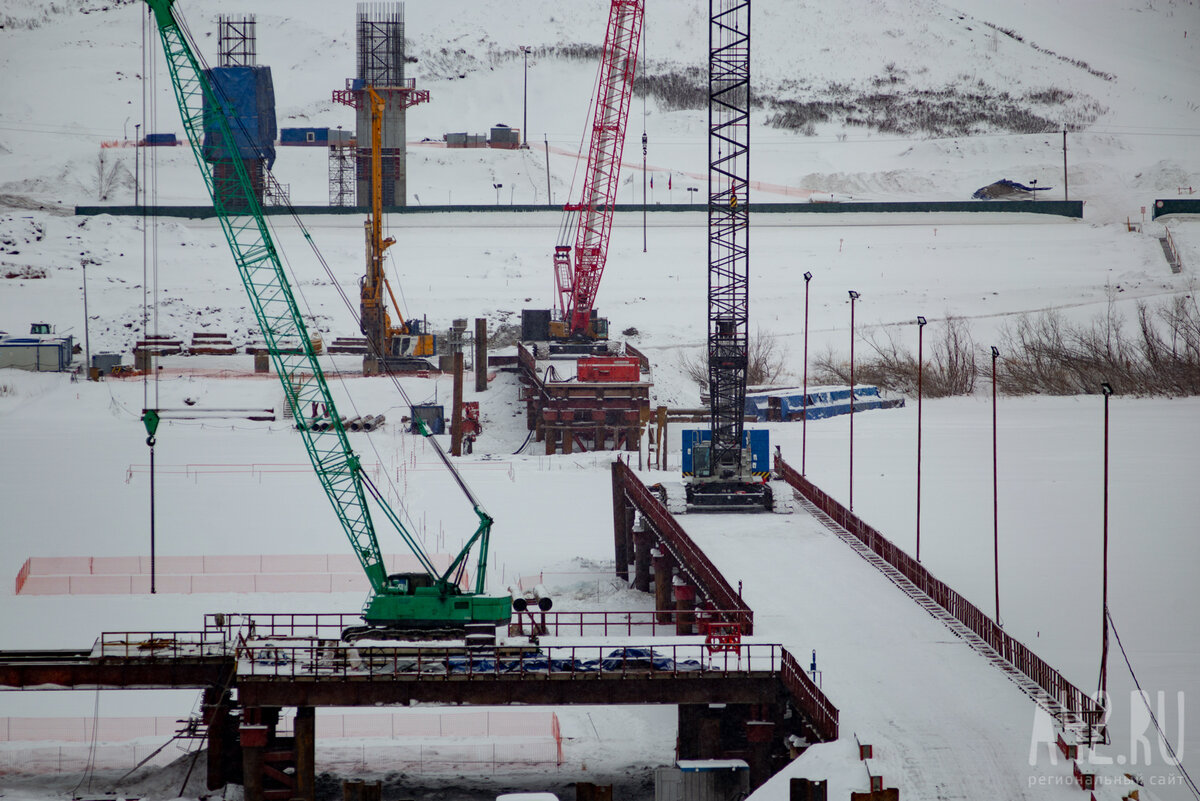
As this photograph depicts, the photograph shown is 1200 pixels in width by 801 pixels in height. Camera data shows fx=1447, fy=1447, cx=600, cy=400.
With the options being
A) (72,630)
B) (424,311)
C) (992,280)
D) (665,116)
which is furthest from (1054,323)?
(665,116)

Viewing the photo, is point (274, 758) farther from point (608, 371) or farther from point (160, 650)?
point (608, 371)

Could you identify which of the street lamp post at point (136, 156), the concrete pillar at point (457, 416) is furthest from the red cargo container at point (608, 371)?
the street lamp post at point (136, 156)

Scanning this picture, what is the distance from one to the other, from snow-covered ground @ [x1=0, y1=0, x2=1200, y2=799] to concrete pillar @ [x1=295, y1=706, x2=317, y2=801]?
339cm

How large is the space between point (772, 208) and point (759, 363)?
32.5 metres

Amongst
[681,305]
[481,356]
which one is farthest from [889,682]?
[681,305]

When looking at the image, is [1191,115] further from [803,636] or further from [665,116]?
[803,636]

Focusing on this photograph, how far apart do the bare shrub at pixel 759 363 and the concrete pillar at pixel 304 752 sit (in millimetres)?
46652

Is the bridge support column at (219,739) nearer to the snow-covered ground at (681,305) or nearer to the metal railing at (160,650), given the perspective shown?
the metal railing at (160,650)

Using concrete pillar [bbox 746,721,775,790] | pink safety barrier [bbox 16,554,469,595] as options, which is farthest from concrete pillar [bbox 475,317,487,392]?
concrete pillar [bbox 746,721,775,790]

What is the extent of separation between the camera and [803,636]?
27953 mm

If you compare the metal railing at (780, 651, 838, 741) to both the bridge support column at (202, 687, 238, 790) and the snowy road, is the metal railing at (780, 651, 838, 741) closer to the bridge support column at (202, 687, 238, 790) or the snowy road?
the snowy road

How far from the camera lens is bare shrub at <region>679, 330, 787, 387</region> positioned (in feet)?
242

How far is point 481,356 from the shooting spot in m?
68.8

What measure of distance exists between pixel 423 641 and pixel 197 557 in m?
16.6
